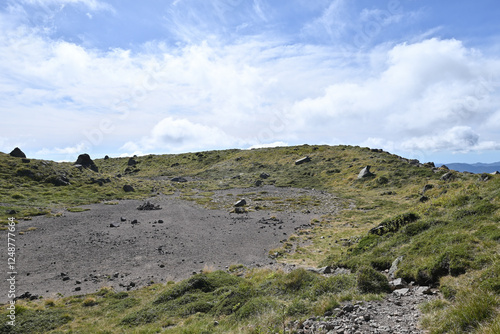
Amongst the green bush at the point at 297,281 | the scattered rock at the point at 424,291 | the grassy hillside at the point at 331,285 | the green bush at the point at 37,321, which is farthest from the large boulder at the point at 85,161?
the scattered rock at the point at 424,291

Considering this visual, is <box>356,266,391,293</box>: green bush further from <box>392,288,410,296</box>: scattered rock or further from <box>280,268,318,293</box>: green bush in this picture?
<box>280,268,318,293</box>: green bush

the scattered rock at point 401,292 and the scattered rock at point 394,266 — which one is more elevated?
the scattered rock at point 394,266

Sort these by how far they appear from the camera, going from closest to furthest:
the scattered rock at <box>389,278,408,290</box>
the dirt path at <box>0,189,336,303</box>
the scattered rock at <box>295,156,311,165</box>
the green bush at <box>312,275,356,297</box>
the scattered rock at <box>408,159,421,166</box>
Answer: the scattered rock at <box>389,278,408,290</box>
the green bush at <box>312,275,356,297</box>
the dirt path at <box>0,189,336,303</box>
the scattered rock at <box>408,159,421,166</box>
the scattered rock at <box>295,156,311,165</box>

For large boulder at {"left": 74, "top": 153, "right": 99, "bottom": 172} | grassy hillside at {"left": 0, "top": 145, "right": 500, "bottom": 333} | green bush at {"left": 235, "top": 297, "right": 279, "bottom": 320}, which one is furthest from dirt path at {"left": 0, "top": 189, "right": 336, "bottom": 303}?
large boulder at {"left": 74, "top": 153, "right": 99, "bottom": 172}

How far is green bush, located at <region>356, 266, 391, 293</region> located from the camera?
29.3 feet

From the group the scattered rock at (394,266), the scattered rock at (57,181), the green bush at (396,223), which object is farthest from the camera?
the scattered rock at (57,181)

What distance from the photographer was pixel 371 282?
29.9 ft

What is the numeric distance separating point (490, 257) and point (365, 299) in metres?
4.16

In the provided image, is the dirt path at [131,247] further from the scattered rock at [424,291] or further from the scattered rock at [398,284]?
the scattered rock at [424,291]

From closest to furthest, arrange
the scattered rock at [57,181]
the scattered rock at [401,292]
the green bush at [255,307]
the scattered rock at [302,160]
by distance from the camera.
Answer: the scattered rock at [401,292] < the green bush at [255,307] < the scattered rock at [57,181] < the scattered rock at [302,160]

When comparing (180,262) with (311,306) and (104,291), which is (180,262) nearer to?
(104,291)

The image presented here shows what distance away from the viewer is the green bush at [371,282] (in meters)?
8.95

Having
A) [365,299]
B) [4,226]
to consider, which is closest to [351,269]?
[365,299]

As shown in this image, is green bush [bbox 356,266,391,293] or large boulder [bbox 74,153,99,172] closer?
green bush [bbox 356,266,391,293]
